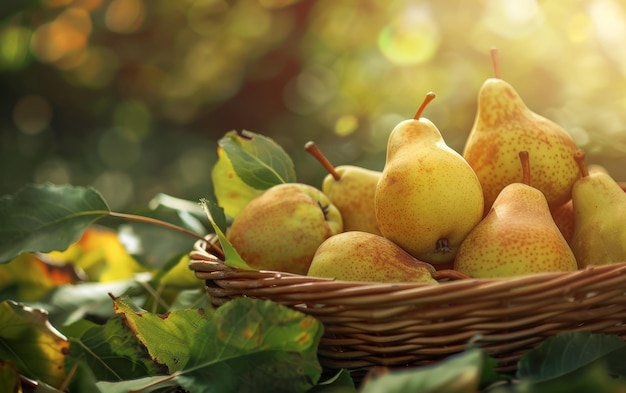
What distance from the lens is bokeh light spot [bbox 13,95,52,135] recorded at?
295 cm

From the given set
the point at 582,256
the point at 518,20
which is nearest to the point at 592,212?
the point at 582,256

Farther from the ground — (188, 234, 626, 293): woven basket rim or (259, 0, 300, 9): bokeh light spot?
(259, 0, 300, 9): bokeh light spot

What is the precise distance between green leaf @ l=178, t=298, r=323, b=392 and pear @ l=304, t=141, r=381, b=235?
314mm

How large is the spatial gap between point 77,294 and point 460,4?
1.46 metres

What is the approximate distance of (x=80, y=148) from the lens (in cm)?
283

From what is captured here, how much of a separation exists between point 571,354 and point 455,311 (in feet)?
0.31

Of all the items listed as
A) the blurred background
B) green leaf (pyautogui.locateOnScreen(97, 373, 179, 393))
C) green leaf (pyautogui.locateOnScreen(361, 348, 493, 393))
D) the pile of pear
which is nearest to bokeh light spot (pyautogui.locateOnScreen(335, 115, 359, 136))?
the blurred background

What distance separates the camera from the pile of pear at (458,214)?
2.37 ft

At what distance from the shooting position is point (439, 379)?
0.43 metres

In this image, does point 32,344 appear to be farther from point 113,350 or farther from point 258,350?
point 258,350

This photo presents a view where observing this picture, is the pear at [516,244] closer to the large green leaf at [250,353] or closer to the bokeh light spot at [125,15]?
the large green leaf at [250,353]

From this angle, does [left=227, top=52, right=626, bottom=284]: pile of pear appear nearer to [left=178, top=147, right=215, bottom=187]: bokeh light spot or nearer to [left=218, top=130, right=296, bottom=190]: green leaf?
[left=218, top=130, right=296, bottom=190]: green leaf

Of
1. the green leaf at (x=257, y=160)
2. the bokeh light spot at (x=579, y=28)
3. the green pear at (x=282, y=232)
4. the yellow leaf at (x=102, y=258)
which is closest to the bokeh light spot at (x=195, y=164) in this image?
the yellow leaf at (x=102, y=258)

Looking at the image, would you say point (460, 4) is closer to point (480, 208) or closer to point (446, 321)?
point (480, 208)
